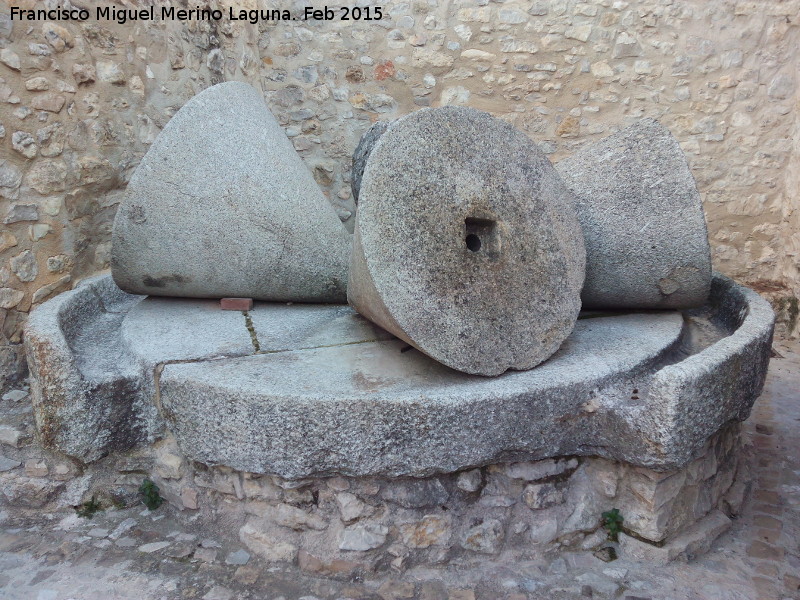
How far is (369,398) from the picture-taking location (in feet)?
6.40

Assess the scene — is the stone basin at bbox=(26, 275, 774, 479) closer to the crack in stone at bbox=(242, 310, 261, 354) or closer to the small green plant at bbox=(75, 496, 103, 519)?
the crack in stone at bbox=(242, 310, 261, 354)

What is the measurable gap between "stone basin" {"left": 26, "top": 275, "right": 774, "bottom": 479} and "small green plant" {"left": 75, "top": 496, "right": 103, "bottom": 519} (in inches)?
7.7

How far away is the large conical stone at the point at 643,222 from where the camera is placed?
8.79 ft

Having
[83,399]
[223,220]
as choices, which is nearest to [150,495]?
[83,399]

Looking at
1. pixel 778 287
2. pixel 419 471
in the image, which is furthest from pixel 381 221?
pixel 778 287

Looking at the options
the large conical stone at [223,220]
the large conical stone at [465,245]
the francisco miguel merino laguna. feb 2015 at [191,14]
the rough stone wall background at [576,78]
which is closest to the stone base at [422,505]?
the large conical stone at [465,245]

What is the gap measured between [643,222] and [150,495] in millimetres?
2241

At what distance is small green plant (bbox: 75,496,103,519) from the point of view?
2.32 meters

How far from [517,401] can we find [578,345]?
1.88ft

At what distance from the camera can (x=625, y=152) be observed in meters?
2.78

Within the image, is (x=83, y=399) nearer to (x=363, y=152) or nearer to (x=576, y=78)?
(x=363, y=152)

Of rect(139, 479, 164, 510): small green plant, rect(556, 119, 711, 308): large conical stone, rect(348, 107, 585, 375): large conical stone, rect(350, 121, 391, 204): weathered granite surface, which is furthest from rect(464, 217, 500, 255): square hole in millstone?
rect(139, 479, 164, 510): small green plant

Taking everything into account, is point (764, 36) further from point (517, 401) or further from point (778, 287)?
point (517, 401)

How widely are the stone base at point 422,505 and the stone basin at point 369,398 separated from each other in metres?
0.09
